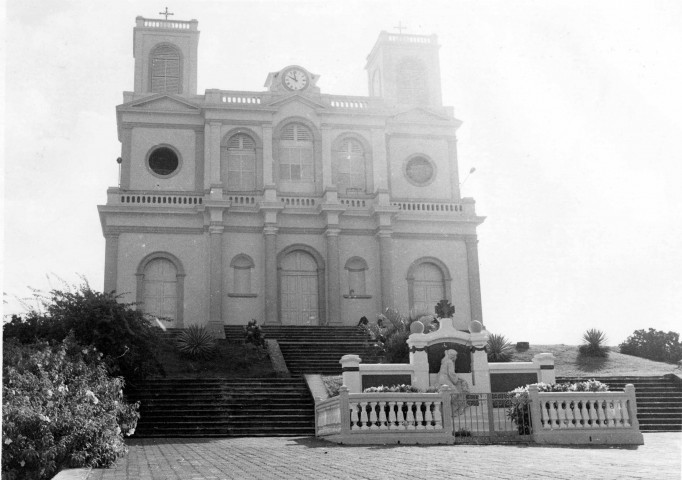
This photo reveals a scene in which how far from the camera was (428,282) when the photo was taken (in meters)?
35.9

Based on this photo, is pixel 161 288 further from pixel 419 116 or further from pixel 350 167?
pixel 419 116

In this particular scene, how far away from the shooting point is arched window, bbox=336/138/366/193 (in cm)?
3672

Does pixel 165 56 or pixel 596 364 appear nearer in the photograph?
pixel 596 364

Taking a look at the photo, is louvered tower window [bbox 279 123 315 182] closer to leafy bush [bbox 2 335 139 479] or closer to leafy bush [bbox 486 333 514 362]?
leafy bush [bbox 486 333 514 362]

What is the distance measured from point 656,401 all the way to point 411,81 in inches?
855

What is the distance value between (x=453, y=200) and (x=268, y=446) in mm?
22988

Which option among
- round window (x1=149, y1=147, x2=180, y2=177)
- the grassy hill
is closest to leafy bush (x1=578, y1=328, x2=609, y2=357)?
the grassy hill

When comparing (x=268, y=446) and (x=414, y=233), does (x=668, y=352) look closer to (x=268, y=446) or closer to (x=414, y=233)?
(x=414, y=233)

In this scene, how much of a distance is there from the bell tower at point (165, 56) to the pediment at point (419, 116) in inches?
367

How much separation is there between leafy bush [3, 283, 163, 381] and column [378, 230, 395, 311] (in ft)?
45.1

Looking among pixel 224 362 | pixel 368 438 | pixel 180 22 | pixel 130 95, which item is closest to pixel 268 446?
pixel 368 438

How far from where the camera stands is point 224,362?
2611cm

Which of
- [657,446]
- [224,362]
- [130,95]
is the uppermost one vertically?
[130,95]

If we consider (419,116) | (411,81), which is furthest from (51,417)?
(411,81)
